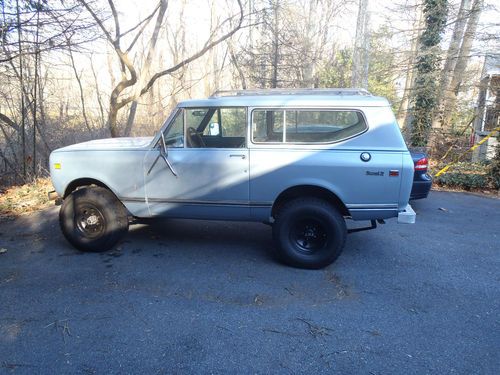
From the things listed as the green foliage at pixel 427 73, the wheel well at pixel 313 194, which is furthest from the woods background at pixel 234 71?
the wheel well at pixel 313 194

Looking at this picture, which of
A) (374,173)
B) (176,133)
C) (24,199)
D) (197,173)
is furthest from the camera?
(24,199)

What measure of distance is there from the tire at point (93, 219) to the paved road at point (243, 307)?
7.4 inches

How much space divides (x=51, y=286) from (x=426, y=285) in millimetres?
3972

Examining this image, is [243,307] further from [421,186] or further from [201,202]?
[421,186]

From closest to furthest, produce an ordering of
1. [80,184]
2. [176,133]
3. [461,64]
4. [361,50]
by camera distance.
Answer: [176,133]
[80,184]
[461,64]
[361,50]

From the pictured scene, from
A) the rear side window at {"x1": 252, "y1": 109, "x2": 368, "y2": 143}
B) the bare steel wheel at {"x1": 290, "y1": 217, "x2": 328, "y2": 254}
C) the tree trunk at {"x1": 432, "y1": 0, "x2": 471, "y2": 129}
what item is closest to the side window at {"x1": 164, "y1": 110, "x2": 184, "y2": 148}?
the rear side window at {"x1": 252, "y1": 109, "x2": 368, "y2": 143}

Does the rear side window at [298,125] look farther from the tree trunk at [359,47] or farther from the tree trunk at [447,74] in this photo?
the tree trunk at [359,47]

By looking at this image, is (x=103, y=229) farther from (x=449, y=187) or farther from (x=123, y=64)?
(x=449, y=187)

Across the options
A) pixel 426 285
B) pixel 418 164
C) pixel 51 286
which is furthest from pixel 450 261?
pixel 51 286

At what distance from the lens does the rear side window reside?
4.05 metres

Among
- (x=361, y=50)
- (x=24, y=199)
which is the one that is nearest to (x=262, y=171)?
(x=24, y=199)

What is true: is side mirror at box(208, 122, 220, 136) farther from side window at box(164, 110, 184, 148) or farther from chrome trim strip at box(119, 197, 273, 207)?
chrome trim strip at box(119, 197, 273, 207)

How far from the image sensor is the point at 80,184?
15.3 feet

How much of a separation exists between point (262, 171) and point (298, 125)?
70cm
